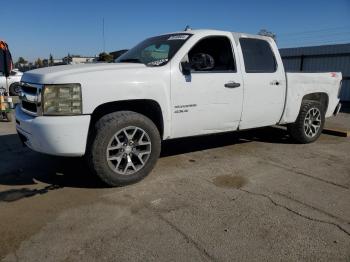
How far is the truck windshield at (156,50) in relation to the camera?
179 inches

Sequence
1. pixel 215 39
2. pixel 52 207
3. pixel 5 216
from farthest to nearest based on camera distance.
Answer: pixel 215 39
pixel 52 207
pixel 5 216

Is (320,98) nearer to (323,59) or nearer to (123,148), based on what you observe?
(123,148)

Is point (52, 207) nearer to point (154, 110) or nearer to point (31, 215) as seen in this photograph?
point (31, 215)

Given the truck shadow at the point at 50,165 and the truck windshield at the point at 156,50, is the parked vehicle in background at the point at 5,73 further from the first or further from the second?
the truck windshield at the point at 156,50

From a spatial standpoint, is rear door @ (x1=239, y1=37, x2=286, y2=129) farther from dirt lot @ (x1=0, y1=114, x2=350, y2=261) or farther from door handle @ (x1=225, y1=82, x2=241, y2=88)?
dirt lot @ (x1=0, y1=114, x2=350, y2=261)

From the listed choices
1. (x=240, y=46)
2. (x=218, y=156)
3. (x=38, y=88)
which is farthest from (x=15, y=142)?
(x=240, y=46)

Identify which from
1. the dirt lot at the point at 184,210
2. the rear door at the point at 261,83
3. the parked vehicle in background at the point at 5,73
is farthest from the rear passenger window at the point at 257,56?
the parked vehicle in background at the point at 5,73

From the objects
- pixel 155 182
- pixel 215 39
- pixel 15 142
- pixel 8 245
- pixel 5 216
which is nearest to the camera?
pixel 8 245

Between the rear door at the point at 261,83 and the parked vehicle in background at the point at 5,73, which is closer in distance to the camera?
the rear door at the point at 261,83

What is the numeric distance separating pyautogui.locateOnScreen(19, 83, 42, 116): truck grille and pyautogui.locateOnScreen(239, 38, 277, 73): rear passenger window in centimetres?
290

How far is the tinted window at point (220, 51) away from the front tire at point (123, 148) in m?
1.45

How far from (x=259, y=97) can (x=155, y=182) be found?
84.4 inches

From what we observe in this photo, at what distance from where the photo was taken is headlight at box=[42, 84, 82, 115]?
3.66 m

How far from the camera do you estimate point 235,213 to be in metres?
3.45
